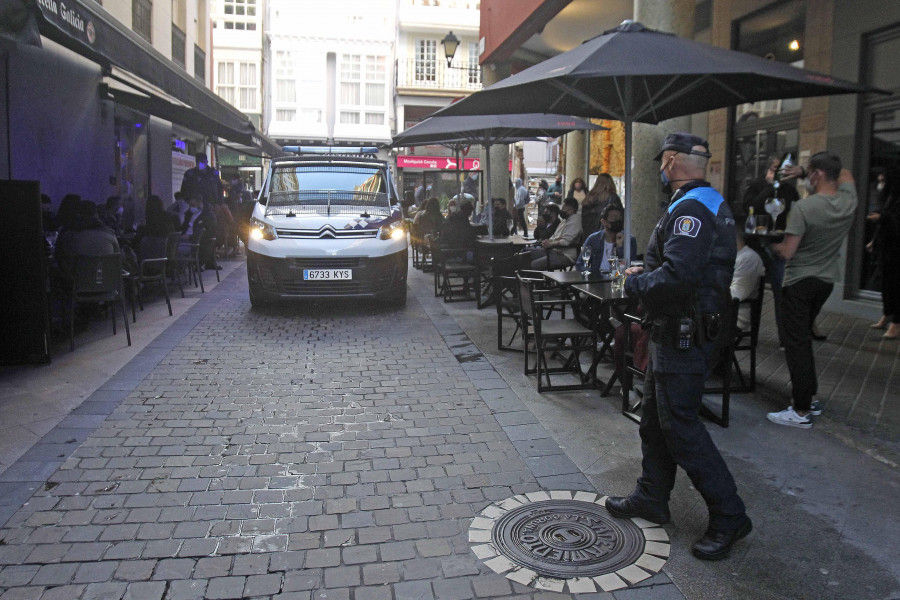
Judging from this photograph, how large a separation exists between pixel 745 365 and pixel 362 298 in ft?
15.8

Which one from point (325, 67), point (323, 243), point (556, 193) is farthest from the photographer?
point (325, 67)

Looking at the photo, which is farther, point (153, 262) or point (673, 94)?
point (153, 262)

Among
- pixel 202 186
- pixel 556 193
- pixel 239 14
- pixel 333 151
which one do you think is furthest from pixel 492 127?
pixel 239 14

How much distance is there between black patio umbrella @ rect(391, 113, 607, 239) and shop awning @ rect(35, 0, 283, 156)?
331 cm

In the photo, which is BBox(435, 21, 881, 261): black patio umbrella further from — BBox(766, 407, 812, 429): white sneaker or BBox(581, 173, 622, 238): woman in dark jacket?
BBox(581, 173, 622, 238): woman in dark jacket

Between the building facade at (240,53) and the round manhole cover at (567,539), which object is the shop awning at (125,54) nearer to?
the round manhole cover at (567,539)

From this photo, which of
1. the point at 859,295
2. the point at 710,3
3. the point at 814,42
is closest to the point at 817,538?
the point at 859,295

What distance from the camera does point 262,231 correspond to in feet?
30.9

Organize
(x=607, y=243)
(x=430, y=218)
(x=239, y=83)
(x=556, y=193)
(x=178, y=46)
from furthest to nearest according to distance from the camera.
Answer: (x=239, y=83) < (x=178, y=46) < (x=556, y=193) < (x=430, y=218) < (x=607, y=243)

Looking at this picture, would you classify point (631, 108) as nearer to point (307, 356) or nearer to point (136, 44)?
point (307, 356)

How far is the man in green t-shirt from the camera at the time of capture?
16.6ft

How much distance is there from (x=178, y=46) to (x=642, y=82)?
18379 mm

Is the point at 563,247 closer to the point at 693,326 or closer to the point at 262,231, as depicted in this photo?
the point at 262,231

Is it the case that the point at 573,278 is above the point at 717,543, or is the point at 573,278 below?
above
